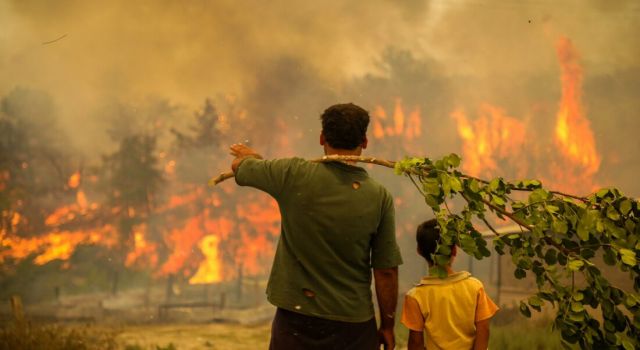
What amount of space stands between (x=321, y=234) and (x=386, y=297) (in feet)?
1.32

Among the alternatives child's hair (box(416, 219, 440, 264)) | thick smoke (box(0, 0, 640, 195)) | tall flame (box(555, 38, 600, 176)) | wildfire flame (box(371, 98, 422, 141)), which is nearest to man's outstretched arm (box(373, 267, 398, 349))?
child's hair (box(416, 219, 440, 264))

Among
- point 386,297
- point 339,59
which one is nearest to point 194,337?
point 339,59

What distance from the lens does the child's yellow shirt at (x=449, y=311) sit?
2.48 metres

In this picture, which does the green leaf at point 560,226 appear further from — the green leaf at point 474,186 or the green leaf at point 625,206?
the green leaf at point 474,186

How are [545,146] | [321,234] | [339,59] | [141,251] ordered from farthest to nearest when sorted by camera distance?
[545,146], [339,59], [141,251], [321,234]

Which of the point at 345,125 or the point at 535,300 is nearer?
the point at 345,125

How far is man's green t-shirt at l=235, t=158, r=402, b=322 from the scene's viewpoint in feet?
6.99

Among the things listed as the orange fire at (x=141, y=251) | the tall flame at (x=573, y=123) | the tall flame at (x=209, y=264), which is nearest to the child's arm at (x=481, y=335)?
the orange fire at (x=141, y=251)

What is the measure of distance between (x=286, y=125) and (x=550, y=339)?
6.73 metres

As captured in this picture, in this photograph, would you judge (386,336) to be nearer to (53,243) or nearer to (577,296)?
(577,296)

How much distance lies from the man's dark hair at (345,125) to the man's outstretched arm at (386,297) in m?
0.55

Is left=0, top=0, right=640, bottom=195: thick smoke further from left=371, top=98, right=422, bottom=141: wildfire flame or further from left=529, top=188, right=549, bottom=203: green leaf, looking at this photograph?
left=529, top=188, right=549, bottom=203: green leaf

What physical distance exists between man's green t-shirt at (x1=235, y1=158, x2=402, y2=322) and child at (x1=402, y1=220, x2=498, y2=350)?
400 mm

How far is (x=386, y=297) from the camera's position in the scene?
2254 mm
